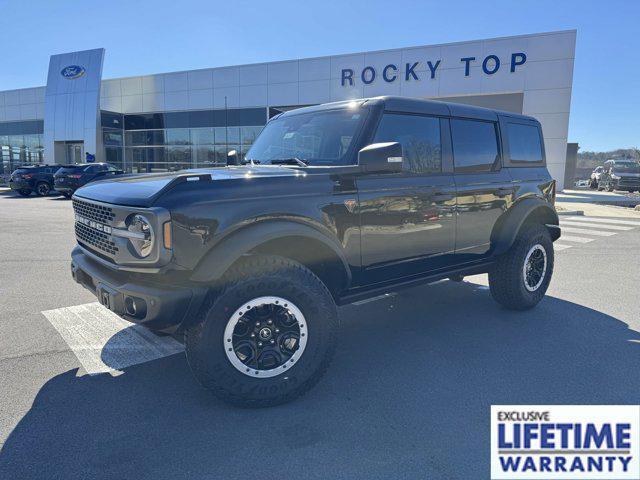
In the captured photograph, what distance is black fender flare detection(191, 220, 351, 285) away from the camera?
270cm

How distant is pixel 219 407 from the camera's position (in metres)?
2.93

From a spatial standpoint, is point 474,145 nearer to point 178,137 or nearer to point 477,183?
point 477,183

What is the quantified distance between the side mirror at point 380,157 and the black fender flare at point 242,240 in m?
0.61

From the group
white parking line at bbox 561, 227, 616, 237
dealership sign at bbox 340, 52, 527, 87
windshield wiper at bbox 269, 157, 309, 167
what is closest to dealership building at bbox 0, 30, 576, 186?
dealership sign at bbox 340, 52, 527, 87

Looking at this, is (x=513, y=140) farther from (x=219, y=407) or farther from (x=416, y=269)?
(x=219, y=407)

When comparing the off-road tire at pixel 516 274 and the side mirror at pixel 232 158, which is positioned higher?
the side mirror at pixel 232 158

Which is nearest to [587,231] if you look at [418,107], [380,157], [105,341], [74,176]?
[418,107]

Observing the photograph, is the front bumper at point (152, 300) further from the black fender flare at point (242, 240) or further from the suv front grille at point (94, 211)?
the suv front grille at point (94, 211)

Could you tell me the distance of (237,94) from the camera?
92.3ft

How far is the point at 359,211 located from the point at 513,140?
8.46ft

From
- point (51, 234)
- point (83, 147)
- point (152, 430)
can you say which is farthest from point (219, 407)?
point (83, 147)

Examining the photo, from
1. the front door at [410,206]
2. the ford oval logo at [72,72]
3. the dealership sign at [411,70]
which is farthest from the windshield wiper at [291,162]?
the ford oval logo at [72,72]

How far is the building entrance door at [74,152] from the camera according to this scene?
3167 centimetres

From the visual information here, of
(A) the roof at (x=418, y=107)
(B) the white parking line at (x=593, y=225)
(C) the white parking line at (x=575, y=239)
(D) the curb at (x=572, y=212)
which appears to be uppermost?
(A) the roof at (x=418, y=107)
